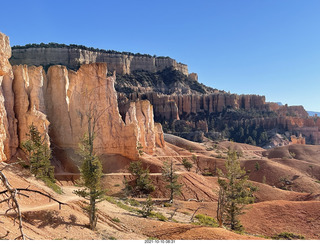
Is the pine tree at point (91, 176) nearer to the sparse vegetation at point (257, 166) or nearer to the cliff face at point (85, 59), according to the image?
the sparse vegetation at point (257, 166)

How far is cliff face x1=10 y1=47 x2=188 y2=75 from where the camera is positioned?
9856cm

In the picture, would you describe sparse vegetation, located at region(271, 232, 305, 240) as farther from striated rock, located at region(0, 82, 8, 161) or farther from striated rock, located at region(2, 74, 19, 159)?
striated rock, located at region(2, 74, 19, 159)

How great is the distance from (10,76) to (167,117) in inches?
2759

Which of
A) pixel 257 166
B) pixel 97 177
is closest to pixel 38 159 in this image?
pixel 97 177

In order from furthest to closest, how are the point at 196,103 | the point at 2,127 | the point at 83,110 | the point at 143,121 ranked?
the point at 196,103
the point at 143,121
the point at 83,110
the point at 2,127

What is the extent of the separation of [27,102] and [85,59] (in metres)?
88.6

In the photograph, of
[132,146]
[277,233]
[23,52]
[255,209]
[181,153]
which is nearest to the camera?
[277,233]

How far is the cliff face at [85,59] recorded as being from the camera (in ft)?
323

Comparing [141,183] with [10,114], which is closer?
[10,114]

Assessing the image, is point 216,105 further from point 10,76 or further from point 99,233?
point 99,233

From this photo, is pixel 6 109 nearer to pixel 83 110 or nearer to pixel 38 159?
pixel 38 159

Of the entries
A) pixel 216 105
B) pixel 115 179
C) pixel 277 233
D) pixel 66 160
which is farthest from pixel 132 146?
pixel 216 105

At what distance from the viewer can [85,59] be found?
10769cm

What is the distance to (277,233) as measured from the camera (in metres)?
18.5
